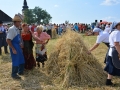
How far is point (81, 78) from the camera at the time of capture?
494 centimetres

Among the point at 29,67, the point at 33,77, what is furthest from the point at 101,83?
the point at 29,67

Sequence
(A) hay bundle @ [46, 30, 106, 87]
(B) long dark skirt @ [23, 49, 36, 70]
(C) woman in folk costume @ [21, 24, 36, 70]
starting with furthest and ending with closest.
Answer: (B) long dark skirt @ [23, 49, 36, 70], (C) woman in folk costume @ [21, 24, 36, 70], (A) hay bundle @ [46, 30, 106, 87]

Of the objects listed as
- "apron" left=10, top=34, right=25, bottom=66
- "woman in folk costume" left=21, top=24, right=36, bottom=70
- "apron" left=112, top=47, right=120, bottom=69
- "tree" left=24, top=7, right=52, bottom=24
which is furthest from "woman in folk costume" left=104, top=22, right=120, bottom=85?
"tree" left=24, top=7, right=52, bottom=24

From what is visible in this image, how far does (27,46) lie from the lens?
246 inches

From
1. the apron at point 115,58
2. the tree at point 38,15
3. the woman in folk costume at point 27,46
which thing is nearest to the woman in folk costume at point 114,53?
the apron at point 115,58

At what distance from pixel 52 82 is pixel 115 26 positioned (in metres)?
2.10

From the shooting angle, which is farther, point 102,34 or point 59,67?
point 59,67

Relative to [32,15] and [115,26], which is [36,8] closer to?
[32,15]

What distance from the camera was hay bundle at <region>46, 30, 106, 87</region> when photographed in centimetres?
495

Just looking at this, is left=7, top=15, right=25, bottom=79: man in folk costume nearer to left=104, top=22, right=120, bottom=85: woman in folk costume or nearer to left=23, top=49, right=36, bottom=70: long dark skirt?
left=23, top=49, right=36, bottom=70: long dark skirt

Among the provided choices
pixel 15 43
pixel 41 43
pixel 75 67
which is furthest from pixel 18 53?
pixel 75 67

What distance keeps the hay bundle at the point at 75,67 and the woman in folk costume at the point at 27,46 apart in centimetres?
102

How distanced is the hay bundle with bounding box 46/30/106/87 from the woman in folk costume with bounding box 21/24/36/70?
3.34 feet

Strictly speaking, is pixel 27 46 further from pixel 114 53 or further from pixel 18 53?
pixel 114 53
